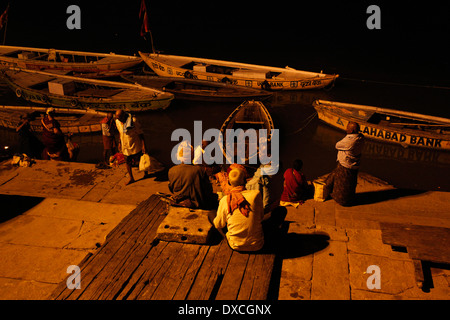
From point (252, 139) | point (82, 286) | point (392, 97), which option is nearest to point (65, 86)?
point (252, 139)

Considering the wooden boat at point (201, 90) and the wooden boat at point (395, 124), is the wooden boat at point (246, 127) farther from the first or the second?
the wooden boat at point (395, 124)

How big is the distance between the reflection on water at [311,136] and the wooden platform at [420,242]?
947 centimetres

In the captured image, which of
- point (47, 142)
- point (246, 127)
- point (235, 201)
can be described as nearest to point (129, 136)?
point (47, 142)

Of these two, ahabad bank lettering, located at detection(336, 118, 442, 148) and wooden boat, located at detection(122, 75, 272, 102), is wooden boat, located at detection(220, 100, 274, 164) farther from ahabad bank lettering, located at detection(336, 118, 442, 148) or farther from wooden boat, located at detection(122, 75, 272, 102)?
ahabad bank lettering, located at detection(336, 118, 442, 148)

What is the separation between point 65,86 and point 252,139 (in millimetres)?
12118

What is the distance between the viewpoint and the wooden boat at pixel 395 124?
15.8m

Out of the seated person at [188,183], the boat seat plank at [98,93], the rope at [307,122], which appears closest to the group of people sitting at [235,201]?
the seated person at [188,183]

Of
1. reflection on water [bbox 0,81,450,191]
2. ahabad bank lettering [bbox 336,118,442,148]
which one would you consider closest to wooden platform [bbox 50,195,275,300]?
reflection on water [bbox 0,81,450,191]

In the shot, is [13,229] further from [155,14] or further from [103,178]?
[155,14]

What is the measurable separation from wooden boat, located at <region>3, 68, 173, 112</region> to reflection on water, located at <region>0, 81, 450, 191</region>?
1276 mm

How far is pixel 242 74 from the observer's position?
899 inches

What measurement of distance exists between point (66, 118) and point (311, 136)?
12618 millimetres

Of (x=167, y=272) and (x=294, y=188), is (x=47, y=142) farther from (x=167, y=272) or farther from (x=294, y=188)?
(x=167, y=272)

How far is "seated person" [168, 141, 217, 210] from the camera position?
20.6 ft
